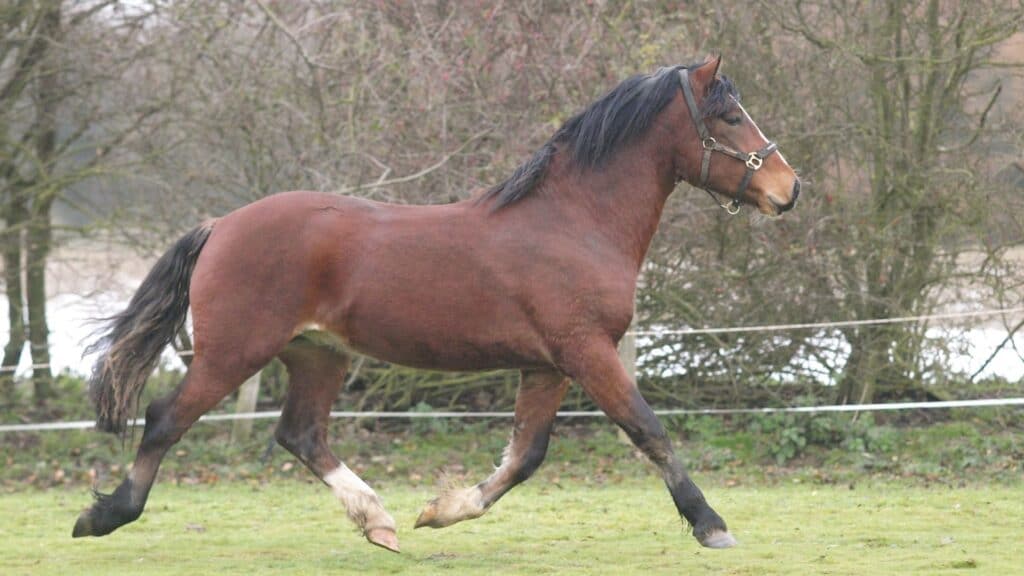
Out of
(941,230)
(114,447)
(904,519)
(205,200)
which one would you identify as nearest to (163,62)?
(205,200)

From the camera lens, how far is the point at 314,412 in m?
6.43

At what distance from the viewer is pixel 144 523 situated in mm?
7848

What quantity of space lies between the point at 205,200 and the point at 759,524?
6.71m

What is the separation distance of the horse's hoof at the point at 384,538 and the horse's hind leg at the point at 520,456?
139 millimetres

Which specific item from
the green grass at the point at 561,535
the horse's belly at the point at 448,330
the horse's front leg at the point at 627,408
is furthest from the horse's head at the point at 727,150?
the green grass at the point at 561,535

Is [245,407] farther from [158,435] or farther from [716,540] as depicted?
[716,540]

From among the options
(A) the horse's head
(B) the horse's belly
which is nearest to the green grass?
(B) the horse's belly

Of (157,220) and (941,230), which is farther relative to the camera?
(157,220)

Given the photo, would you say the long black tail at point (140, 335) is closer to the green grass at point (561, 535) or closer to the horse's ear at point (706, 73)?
the green grass at point (561, 535)

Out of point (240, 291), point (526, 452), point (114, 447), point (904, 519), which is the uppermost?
point (240, 291)

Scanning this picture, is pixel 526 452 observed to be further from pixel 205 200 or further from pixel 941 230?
pixel 205 200

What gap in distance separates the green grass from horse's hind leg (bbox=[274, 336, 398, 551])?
345mm

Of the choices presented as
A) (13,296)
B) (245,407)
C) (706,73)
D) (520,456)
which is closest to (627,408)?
(520,456)

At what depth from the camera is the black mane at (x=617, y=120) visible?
19.9ft
